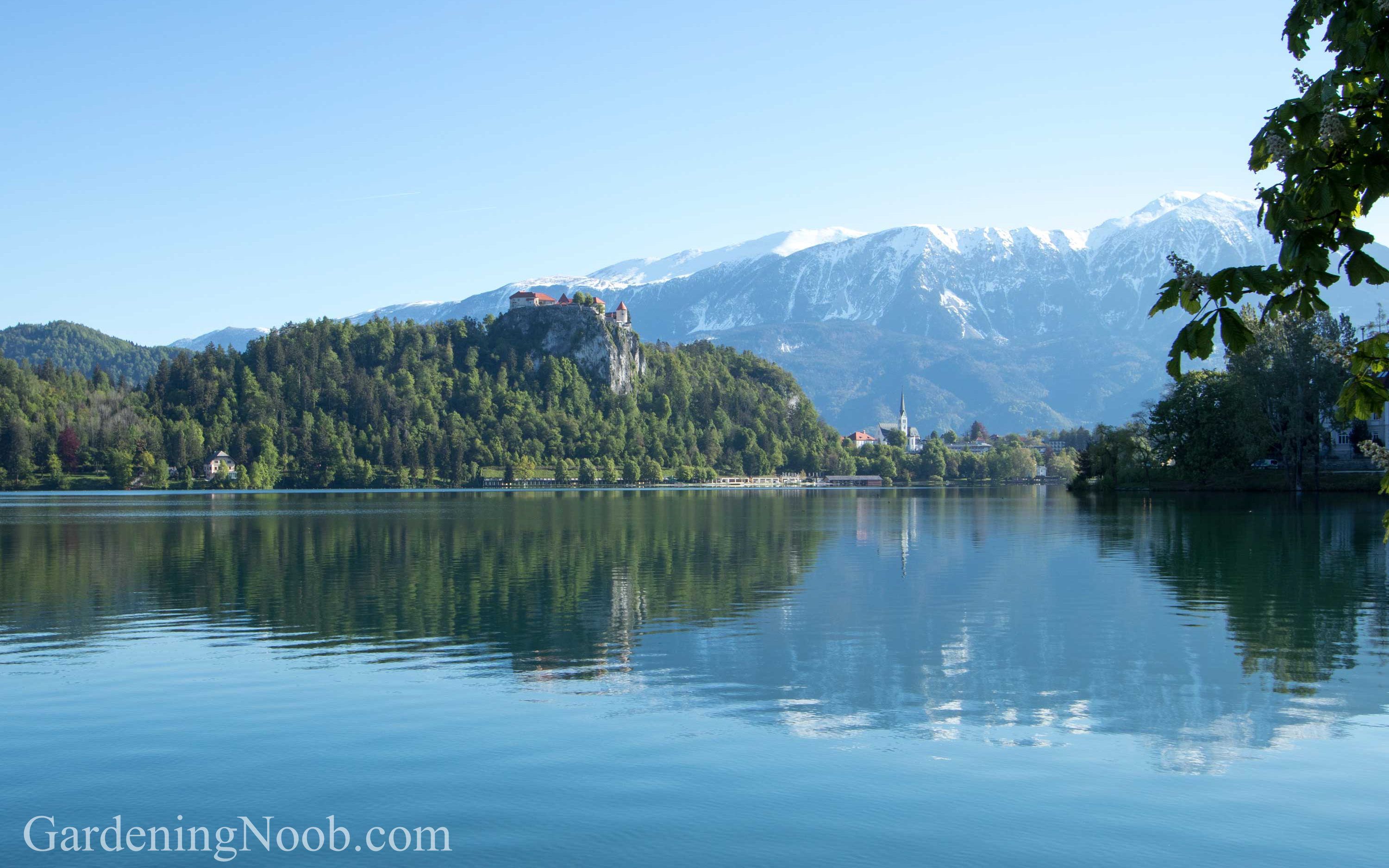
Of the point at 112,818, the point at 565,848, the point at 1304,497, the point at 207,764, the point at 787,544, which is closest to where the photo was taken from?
the point at 565,848

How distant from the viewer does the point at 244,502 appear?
156875 mm

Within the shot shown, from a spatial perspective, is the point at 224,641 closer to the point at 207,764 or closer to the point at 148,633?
the point at 148,633

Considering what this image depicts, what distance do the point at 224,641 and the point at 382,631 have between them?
13.2 ft

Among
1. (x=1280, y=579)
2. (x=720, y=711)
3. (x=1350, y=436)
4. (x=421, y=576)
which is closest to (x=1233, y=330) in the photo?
(x=720, y=711)

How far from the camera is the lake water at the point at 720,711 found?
1376cm

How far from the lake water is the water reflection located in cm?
18

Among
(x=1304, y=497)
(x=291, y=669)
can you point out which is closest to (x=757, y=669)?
(x=291, y=669)

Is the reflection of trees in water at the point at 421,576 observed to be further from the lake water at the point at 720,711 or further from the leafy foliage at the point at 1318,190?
the leafy foliage at the point at 1318,190

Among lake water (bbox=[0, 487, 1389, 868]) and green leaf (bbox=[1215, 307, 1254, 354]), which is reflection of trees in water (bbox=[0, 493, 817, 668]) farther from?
green leaf (bbox=[1215, 307, 1254, 354])

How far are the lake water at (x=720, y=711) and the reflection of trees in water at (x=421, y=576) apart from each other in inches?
12.7

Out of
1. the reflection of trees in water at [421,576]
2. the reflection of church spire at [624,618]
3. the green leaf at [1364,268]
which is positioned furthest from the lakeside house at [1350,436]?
the green leaf at [1364,268]

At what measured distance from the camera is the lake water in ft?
45.1

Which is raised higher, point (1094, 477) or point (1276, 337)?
point (1276, 337)

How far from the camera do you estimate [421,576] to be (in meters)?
45.1
